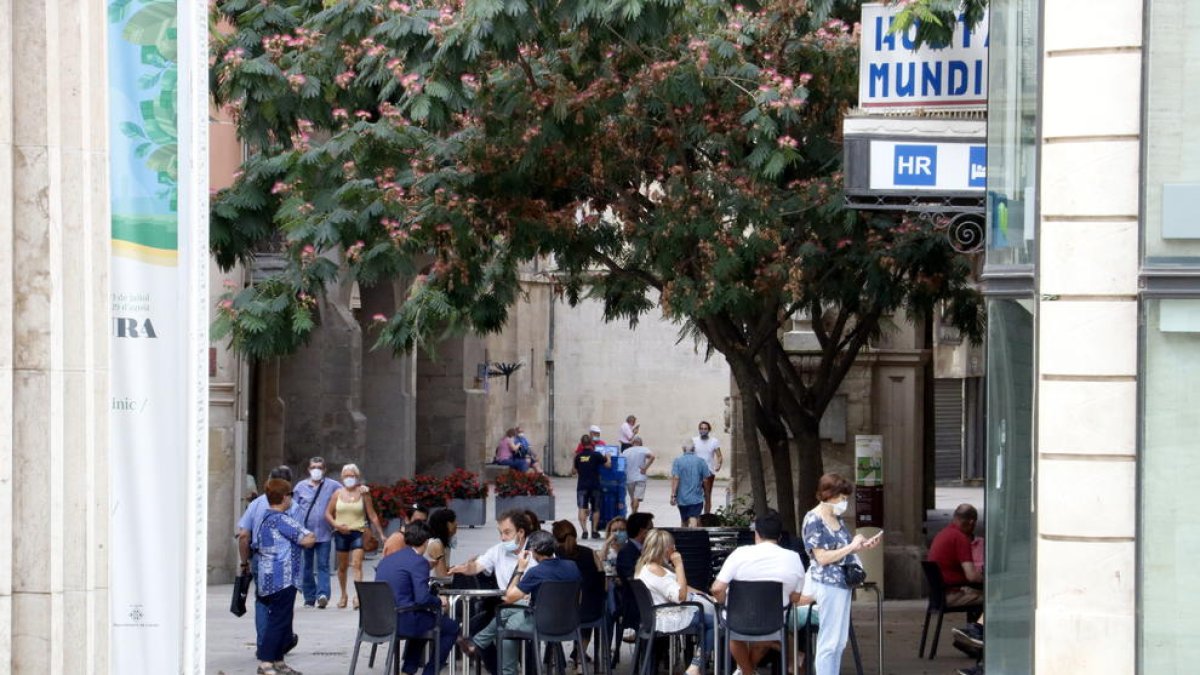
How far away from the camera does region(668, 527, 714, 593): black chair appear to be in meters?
15.4

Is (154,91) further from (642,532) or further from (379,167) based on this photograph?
(642,532)

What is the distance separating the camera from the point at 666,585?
13.4m

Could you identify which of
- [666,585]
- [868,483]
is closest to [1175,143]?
[666,585]

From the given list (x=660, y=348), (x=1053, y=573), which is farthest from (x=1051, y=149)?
(x=660, y=348)

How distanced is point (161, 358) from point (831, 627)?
21.9 feet

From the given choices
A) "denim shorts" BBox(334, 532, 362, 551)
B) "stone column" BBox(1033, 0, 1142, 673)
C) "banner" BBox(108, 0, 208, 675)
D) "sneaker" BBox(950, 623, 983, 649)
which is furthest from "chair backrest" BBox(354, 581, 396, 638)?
"denim shorts" BBox(334, 532, 362, 551)

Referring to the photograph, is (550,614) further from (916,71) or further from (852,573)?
(916,71)

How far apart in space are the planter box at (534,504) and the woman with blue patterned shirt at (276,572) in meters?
14.8

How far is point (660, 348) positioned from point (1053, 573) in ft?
142

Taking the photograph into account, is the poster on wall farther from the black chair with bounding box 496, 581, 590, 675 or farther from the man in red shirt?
the black chair with bounding box 496, 581, 590, 675

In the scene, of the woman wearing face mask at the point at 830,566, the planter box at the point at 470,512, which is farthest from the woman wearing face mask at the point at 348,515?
the planter box at the point at 470,512

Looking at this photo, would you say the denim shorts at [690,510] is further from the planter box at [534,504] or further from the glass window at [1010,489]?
the glass window at [1010,489]

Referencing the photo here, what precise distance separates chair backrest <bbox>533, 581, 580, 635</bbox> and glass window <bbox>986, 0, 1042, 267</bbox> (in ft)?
16.6

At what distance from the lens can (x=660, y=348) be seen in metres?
51.8
